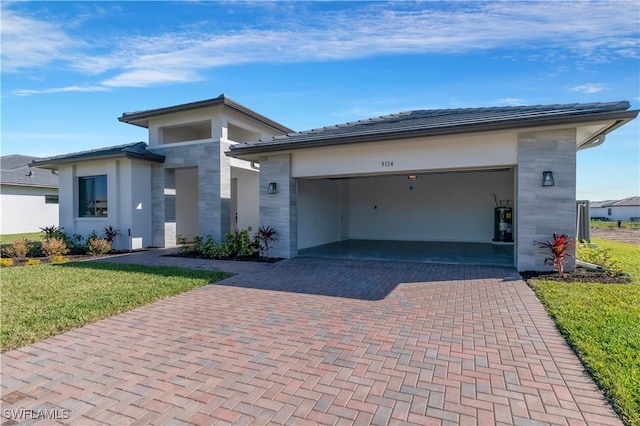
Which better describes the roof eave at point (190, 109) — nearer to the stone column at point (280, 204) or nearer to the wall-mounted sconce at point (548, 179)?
the stone column at point (280, 204)

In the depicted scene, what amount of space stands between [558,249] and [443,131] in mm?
3892

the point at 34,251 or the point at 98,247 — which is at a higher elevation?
the point at 98,247

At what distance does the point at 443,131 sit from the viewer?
8688 millimetres

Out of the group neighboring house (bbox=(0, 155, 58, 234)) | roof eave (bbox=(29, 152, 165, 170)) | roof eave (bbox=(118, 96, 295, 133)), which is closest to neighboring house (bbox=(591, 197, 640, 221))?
roof eave (bbox=(118, 96, 295, 133))

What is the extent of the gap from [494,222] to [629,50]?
342 inches

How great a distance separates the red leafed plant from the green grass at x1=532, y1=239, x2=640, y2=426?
883mm

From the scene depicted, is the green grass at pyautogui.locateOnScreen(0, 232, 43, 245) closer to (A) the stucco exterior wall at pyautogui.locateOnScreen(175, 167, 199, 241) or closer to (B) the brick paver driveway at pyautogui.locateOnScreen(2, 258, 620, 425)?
(A) the stucco exterior wall at pyautogui.locateOnScreen(175, 167, 199, 241)

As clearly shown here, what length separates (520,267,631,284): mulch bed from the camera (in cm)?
732

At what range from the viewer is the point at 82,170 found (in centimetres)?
1450

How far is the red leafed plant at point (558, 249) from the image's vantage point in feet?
25.6

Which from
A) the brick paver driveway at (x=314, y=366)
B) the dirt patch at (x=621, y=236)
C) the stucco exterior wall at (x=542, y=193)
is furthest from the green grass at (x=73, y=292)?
the dirt patch at (x=621, y=236)

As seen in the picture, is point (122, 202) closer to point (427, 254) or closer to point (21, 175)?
point (427, 254)

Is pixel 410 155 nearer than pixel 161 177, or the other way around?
pixel 410 155

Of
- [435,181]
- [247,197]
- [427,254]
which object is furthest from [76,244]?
[435,181]
